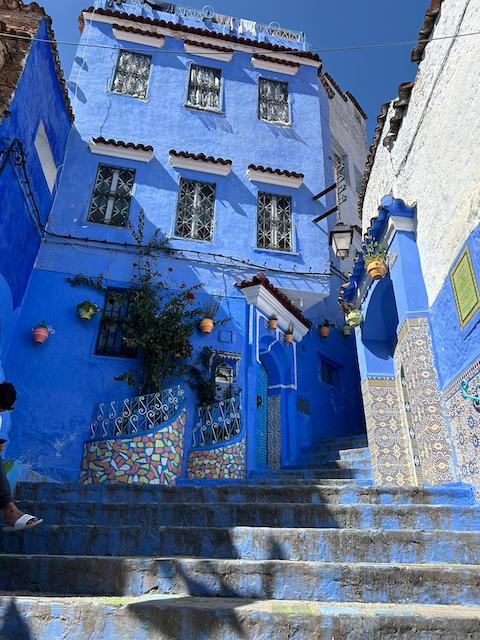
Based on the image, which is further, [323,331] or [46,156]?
[323,331]

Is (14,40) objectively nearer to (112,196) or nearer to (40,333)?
(112,196)

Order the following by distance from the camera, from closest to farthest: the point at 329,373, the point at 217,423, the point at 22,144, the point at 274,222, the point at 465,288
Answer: the point at 465,288
the point at 22,144
the point at 217,423
the point at 274,222
the point at 329,373

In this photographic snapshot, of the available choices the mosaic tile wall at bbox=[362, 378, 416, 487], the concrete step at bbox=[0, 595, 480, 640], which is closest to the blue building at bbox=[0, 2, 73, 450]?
the concrete step at bbox=[0, 595, 480, 640]

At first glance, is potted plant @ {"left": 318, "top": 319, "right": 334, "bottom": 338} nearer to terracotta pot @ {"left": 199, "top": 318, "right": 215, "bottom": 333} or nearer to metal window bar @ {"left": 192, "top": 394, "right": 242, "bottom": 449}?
terracotta pot @ {"left": 199, "top": 318, "right": 215, "bottom": 333}

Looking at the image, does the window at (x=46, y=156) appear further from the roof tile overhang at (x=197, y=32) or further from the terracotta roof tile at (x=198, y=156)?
the roof tile overhang at (x=197, y=32)

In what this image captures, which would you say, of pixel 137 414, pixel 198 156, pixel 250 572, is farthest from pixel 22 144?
pixel 250 572

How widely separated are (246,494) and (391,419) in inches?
134

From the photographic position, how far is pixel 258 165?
472 inches

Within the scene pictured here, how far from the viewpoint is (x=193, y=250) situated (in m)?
10.4

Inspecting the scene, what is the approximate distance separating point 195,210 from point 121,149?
2.31m

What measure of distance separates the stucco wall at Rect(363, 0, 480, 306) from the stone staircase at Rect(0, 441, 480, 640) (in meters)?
2.53

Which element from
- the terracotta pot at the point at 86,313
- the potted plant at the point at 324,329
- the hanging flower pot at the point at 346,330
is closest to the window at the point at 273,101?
the potted plant at the point at 324,329

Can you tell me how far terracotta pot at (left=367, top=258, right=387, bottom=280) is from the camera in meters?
6.31

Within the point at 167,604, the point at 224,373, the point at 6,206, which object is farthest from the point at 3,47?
the point at 167,604
